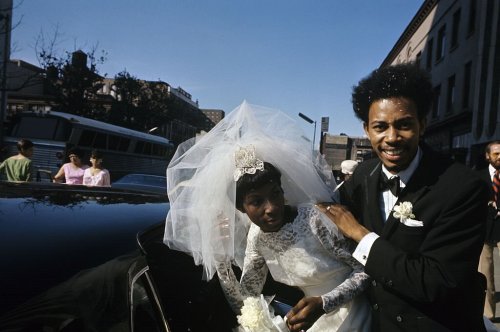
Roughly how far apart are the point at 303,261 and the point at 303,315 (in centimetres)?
33

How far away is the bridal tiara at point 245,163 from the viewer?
1934mm

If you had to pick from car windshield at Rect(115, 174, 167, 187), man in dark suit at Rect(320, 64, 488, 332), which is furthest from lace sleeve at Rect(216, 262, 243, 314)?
car windshield at Rect(115, 174, 167, 187)

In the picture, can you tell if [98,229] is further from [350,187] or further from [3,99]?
[3,99]

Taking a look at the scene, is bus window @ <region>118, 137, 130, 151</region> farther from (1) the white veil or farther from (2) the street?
(1) the white veil

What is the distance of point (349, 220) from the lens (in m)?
1.76

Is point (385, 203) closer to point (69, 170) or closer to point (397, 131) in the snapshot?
point (397, 131)

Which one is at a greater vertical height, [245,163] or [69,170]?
[245,163]

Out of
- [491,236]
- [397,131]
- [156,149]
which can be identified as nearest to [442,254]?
[397,131]

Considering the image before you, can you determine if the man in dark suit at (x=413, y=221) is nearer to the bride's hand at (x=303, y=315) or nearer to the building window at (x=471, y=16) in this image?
the bride's hand at (x=303, y=315)

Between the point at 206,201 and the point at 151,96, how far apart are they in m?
43.3

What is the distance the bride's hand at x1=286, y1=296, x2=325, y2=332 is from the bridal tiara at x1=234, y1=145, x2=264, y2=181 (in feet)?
2.05

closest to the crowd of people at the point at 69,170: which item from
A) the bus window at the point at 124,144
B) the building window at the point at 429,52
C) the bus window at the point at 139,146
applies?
the bus window at the point at 124,144

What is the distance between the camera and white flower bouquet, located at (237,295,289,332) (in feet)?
5.99

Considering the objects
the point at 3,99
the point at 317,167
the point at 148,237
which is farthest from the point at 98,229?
the point at 3,99
